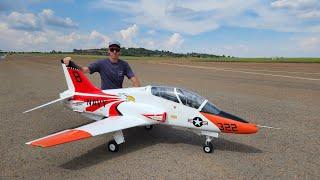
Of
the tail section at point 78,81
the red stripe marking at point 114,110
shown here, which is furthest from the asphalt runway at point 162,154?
the tail section at point 78,81

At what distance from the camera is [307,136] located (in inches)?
449

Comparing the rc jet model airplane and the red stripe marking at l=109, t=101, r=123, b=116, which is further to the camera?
the red stripe marking at l=109, t=101, r=123, b=116

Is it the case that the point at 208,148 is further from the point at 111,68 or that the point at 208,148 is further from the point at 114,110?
the point at 111,68

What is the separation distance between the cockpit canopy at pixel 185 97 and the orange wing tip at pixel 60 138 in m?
2.68

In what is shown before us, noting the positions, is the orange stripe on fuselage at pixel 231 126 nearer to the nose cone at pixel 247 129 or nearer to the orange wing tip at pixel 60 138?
the nose cone at pixel 247 129

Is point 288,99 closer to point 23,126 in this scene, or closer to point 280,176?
point 280,176

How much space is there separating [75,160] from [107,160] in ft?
2.75

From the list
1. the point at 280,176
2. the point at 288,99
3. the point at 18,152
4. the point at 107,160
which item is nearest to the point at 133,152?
the point at 107,160

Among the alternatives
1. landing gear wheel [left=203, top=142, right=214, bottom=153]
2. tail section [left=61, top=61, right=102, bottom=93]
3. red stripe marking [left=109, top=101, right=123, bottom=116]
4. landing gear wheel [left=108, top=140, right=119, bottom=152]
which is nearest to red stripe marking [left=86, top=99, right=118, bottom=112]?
red stripe marking [left=109, top=101, right=123, bottom=116]

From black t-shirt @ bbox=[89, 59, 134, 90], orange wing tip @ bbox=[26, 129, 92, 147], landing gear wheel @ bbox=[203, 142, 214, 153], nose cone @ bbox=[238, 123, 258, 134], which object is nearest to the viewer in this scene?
orange wing tip @ bbox=[26, 129, 92, 147]

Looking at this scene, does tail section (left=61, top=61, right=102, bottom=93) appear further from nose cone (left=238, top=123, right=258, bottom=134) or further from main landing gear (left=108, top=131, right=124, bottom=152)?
nose cone (left=238, top=123, right=258, bottom=134)

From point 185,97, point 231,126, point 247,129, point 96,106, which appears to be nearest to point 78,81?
point 96,106

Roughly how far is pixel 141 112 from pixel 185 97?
4.67 ft

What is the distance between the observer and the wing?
8.02m
